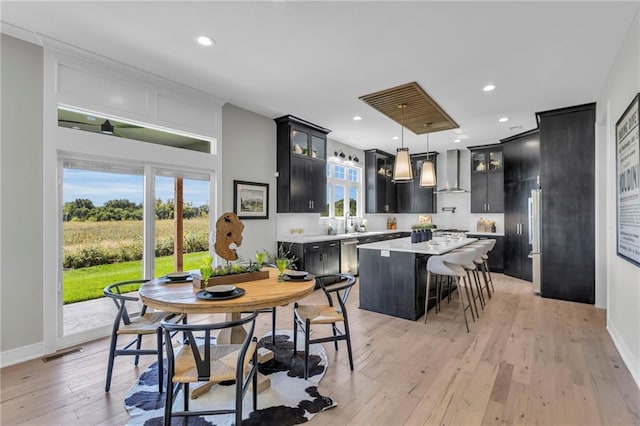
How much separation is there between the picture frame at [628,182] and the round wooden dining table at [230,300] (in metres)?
2.64

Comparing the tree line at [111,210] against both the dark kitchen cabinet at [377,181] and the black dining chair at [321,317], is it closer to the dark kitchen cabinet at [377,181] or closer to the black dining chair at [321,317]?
the black dining chair at [321,317]

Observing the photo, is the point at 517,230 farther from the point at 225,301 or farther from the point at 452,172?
the point at 225,301

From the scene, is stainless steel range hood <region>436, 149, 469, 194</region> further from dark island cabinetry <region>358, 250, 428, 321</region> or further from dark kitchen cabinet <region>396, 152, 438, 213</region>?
dark island cabinetry <region>358, 250, 428, 321</region>

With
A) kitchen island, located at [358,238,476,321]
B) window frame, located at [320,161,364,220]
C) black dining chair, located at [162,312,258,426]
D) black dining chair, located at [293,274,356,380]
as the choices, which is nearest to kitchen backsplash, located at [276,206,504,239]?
window frame, located at [320,161,364,220]

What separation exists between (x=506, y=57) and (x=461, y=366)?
9.87 feet

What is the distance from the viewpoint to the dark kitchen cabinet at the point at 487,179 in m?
7.04

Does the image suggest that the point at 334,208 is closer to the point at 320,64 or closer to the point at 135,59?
the point at 320,64

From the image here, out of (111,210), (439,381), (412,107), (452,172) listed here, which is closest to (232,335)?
(439,381)

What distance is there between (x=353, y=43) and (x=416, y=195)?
6008mm

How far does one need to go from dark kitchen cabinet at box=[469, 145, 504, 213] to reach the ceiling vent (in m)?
2.24

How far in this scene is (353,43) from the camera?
2865mm

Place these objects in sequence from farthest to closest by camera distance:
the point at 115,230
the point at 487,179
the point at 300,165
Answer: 1. the point at 487,179
2. the point at 300,165
3. the point at 115,230

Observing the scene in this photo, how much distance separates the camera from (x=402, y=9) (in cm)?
238

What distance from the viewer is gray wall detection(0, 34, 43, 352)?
2740 millimetres
